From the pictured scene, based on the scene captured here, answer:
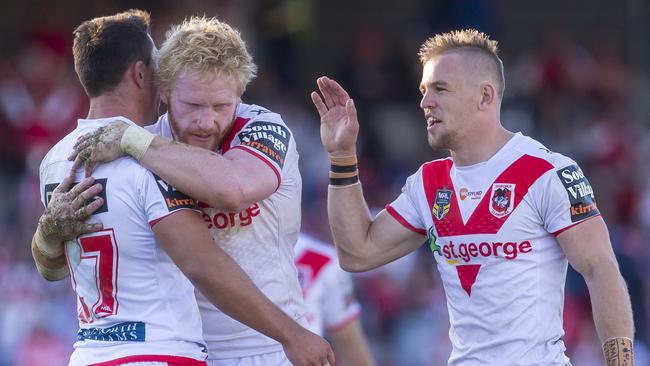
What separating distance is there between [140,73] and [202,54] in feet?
0.94

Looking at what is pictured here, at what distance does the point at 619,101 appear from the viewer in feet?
47.3

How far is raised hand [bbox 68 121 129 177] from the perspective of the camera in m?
4.86

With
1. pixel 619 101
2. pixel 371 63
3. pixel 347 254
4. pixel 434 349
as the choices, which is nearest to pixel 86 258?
pixel 347 254

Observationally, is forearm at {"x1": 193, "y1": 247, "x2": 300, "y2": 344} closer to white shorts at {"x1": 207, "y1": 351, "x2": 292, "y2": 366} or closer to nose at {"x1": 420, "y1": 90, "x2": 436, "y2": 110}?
white shorts at {"x1": 207, "y1": 351, "x2": 292, "y2": 366}

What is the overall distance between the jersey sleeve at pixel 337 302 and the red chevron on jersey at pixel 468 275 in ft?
7.61

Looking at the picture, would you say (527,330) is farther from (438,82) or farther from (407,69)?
(407,69)

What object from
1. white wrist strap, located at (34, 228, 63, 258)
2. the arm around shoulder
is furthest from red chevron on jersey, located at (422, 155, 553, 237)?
white wrist strap, located at (34, 228, 63, 258)

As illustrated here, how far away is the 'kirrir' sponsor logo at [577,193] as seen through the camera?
5.16 m

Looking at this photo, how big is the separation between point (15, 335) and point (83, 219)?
6.52 meters

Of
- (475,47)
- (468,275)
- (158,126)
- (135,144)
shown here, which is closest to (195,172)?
(135,144)

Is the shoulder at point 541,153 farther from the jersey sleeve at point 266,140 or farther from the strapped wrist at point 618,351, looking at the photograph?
the jersey sleeve at point 266,140

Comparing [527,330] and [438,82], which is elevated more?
[438,82]

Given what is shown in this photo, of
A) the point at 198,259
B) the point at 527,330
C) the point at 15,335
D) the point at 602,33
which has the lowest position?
the point at 527,330

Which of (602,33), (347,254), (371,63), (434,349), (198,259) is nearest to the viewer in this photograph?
(198,259)
